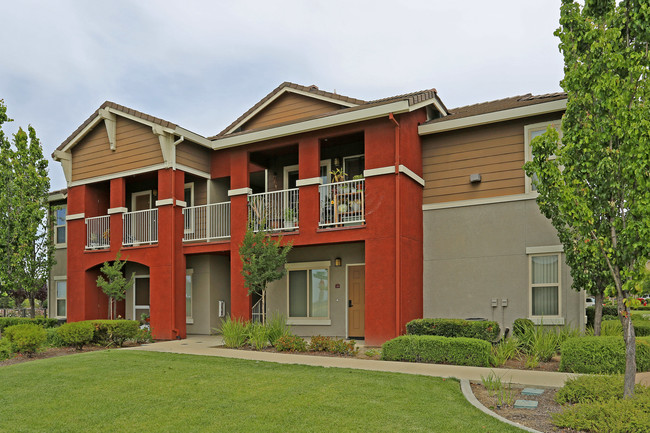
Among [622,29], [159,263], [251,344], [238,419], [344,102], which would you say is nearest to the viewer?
[238,419]

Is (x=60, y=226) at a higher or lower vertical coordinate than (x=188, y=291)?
higher

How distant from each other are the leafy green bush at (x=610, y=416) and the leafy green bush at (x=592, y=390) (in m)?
0.34

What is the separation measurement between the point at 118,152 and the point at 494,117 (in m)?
11.9

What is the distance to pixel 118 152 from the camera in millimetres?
17266

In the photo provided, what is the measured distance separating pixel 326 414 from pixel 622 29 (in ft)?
20.3

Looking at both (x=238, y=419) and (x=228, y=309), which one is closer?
(x=238, y=419)

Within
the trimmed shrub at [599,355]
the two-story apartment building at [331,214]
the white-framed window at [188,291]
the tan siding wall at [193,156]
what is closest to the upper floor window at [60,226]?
the two-story apartment building at [331,214]

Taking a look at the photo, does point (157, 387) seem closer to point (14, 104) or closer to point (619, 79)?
point (619, 79)

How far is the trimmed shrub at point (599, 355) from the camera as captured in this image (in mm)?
8773

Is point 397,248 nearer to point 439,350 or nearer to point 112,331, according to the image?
point 439,350

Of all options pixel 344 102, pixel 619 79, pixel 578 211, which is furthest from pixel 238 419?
pixel 344 102

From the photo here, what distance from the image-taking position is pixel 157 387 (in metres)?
7.89

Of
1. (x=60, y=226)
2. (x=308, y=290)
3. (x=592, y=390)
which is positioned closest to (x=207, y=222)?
(x=308, y=290)

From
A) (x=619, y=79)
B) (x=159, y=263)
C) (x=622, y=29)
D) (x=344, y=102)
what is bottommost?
(x=159, y=263)
